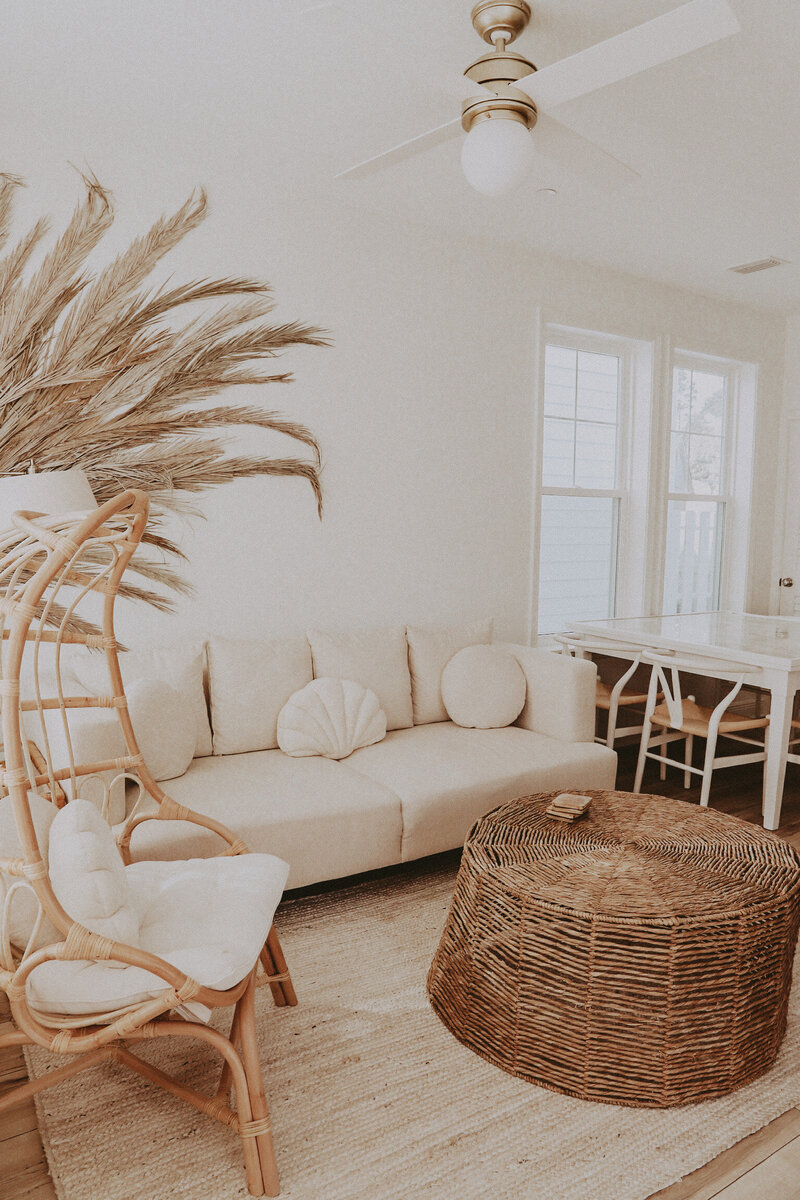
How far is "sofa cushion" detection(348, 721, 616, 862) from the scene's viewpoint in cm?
263

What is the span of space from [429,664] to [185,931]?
1929mm

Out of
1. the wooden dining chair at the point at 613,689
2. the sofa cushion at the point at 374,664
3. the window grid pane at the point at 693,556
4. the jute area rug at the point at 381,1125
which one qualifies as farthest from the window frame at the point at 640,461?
the jute area rug at the point at 381,1125

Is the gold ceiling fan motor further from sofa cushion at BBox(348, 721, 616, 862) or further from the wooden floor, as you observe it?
the wooden floor

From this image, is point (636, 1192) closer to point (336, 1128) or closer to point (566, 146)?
point (336, 1128)

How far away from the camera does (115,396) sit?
9.34ft

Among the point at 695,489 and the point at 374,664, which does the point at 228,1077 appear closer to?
the point at 374,664

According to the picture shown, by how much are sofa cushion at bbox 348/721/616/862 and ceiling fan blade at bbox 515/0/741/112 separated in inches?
74.0

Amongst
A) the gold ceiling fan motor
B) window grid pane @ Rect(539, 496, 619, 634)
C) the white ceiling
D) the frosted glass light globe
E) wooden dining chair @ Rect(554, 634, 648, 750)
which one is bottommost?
wooden dining chair @ Rect(554, 634, 648, 750)

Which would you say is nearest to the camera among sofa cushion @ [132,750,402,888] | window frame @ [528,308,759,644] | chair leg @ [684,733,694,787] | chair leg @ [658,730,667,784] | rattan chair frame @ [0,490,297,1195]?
rattan chair frame @ [0,490,297,1195]

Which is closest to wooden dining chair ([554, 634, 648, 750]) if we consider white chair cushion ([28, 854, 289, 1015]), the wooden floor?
the wooden floor

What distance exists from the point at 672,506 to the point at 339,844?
3298 millimetres

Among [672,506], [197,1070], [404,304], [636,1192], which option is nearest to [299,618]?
[404,304]

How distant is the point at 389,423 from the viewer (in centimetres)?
358

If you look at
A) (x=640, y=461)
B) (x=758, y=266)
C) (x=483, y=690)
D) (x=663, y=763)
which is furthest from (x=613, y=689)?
(x=758, y=266)
